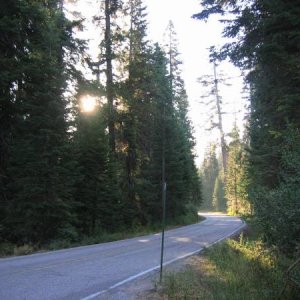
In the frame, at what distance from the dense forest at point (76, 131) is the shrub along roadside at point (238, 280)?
99.0 inches

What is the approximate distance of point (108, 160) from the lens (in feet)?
79.7

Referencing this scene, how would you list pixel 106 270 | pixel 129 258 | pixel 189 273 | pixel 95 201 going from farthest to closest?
pixel 95 201, pixel 129 258, pixel 106 270, pixel 189 273

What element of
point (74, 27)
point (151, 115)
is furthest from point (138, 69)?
point (74, 27)

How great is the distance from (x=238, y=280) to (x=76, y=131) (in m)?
15.3

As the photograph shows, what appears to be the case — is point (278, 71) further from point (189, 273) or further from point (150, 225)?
point (150, 225)

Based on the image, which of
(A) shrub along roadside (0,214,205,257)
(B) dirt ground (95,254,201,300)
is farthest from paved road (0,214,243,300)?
(A) shrub along roadside (0,214,205,257)

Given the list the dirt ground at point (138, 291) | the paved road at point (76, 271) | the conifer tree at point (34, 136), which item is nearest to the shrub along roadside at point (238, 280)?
the dirt ground at point (138, 291)

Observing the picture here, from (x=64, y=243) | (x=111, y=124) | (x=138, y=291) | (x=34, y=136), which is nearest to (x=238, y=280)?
(x=138, y=291)

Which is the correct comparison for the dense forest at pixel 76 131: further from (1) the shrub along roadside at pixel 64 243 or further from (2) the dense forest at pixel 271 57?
(2) the dense forest at pixel 271 57

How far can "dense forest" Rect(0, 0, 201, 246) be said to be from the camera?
17875 millimetres

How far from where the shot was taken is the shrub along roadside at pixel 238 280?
733 centimetres

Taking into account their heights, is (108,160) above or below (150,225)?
above

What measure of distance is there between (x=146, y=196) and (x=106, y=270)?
65.6 ft

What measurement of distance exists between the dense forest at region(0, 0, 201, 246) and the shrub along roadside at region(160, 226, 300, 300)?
8.25ft
